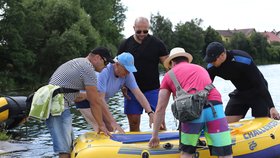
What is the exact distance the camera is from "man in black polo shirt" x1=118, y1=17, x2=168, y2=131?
618 centimetres

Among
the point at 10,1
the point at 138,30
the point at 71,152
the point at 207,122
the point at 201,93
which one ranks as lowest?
the point at 71,152

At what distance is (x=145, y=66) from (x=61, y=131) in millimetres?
1839

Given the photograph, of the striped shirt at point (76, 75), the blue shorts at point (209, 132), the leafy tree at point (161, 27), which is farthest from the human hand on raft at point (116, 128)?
the leafy tree at point (161, 27)

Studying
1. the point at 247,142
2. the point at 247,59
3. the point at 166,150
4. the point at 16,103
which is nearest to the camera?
the point at 166,150

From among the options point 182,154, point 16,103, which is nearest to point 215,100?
point 182,154

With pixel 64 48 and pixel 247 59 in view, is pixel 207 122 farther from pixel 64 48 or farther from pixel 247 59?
pixel 64 48

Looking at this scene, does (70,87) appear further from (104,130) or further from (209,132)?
(209,132)

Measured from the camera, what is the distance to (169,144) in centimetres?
495

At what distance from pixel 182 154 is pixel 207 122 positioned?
0.43 metres

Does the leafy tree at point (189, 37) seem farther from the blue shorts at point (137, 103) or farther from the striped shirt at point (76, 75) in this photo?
the striped shirt at point (76, 75)

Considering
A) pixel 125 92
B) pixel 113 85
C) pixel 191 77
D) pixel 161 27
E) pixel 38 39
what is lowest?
pixel 125 92

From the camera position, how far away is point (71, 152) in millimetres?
5145

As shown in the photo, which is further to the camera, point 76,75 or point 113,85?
point 113,85

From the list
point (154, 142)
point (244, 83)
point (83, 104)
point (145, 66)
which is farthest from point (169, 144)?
point (244, 83)
